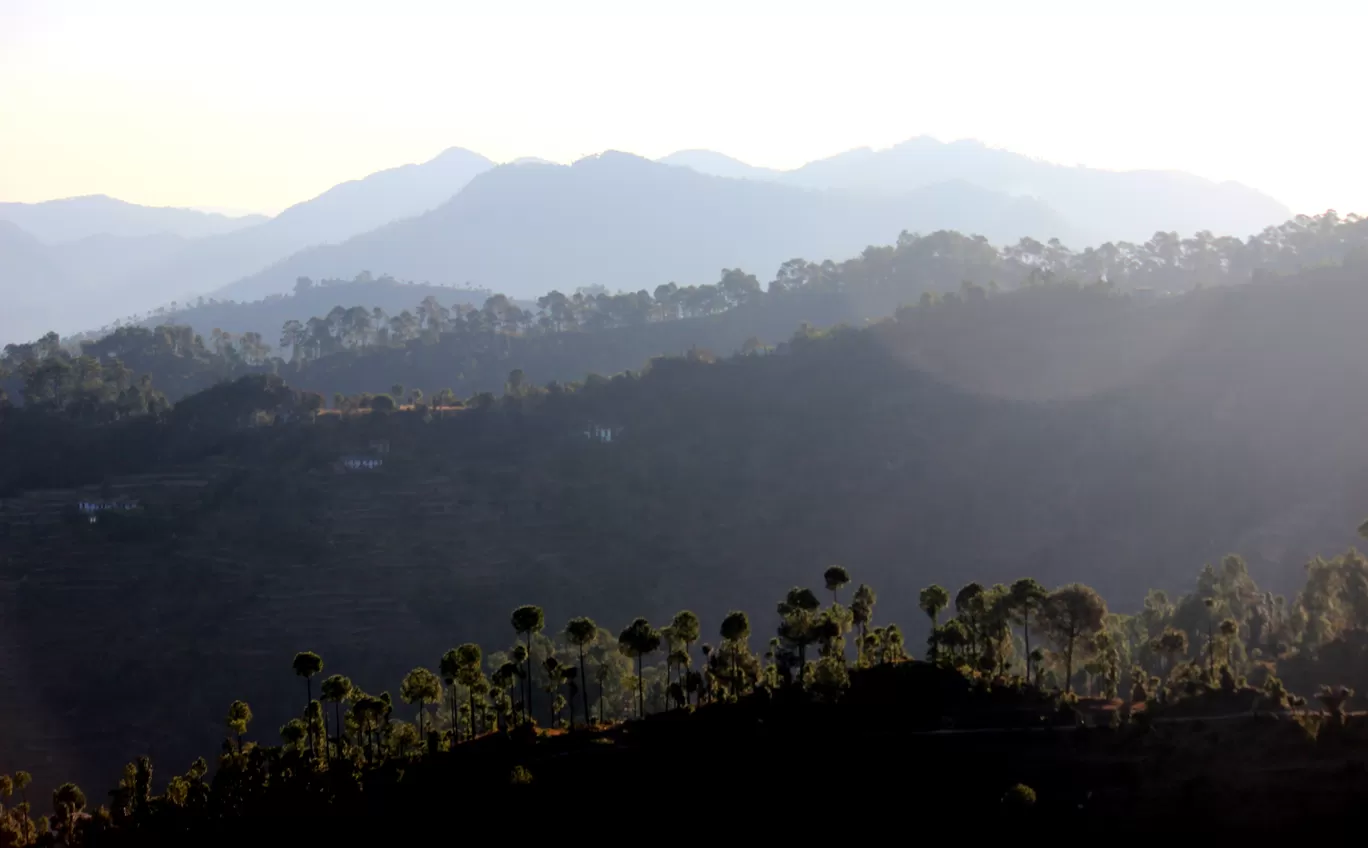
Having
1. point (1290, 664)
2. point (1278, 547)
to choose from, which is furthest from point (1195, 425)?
point (1290, 664)

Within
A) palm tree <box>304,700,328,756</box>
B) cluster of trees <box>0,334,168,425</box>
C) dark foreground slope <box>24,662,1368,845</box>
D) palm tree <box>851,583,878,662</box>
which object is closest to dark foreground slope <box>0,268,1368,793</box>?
cluster of trees <box>0,334,168,425</box>

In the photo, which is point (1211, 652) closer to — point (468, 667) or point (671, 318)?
point (468, 667)

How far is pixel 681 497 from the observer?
116 metres

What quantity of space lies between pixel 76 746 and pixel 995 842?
3162 inches

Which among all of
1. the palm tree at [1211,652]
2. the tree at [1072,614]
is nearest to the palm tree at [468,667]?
the tree at [1072,614]

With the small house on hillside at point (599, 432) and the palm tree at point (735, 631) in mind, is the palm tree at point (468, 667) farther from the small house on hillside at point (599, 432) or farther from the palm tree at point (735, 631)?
the small house on hillside at point (599, 432)

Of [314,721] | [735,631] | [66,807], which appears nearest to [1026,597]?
[735,631]

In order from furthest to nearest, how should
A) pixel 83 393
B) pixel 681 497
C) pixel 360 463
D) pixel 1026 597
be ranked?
pixel 83 393 → pixel 360 463 → pixel 681 497 → pixel 1026 597

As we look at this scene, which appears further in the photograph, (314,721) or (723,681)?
(314,721)

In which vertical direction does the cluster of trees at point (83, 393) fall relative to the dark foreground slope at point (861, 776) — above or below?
above

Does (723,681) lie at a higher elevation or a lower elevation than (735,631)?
lower

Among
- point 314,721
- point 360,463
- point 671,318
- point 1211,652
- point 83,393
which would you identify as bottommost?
point 1211,652

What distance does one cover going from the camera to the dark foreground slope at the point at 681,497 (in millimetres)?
97000

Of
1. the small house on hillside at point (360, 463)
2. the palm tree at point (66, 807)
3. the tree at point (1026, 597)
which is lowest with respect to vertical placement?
the palm tree at point (66, 807)
